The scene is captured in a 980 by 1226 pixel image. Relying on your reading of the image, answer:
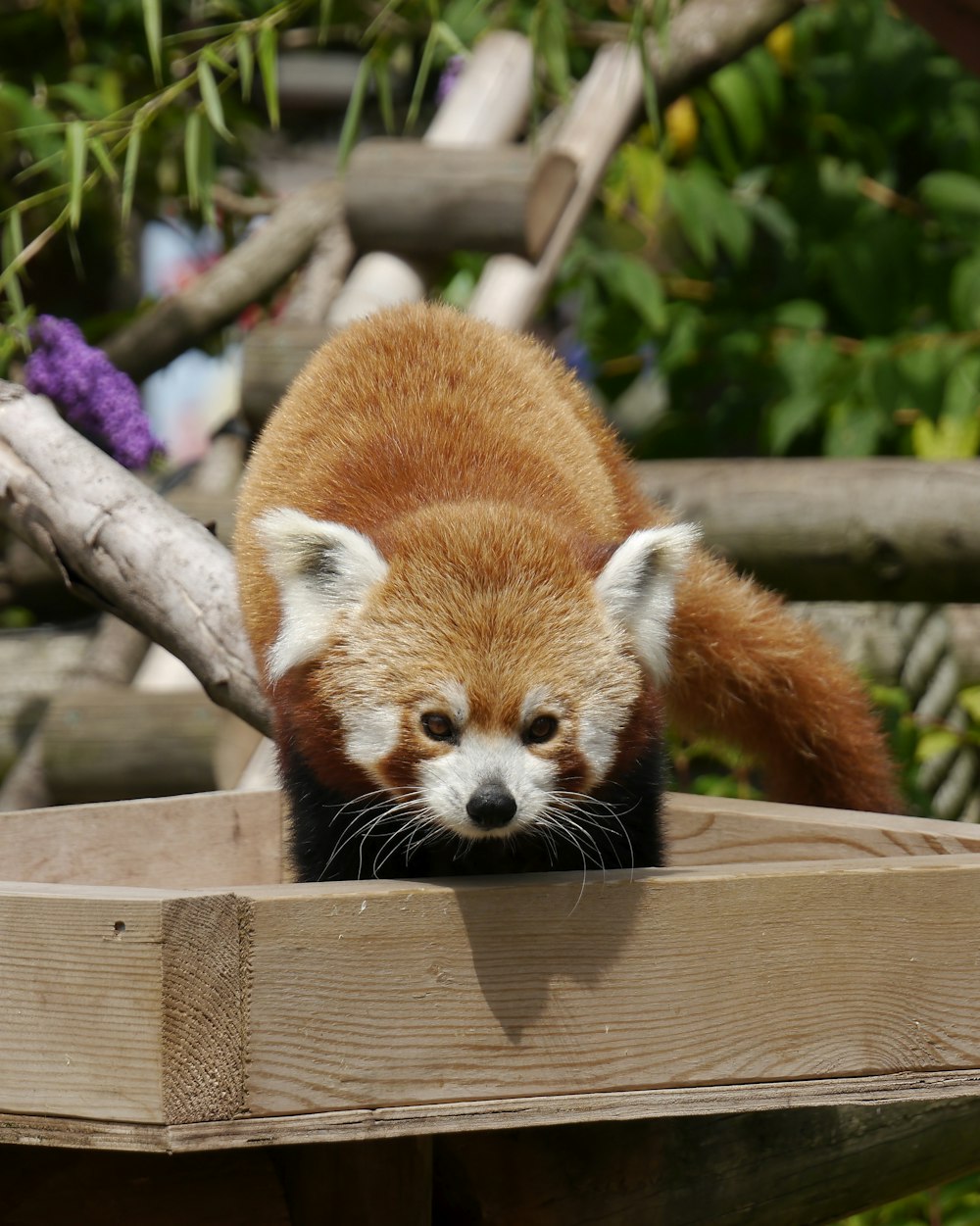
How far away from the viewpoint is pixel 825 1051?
→ 1.63 m

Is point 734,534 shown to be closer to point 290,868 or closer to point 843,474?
point 843,474

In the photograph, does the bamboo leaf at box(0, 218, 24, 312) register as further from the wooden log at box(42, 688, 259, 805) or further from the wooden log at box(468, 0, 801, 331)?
the wooden log at box(468, 0, 801, 331)

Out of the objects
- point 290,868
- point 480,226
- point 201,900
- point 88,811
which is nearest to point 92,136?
point 480,226

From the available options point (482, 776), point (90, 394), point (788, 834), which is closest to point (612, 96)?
point (90, 394)

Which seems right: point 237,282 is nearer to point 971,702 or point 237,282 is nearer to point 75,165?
point 75,165

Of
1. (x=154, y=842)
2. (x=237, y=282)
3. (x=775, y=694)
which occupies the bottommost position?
(x=237, y=282)

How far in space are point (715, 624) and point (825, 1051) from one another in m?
0.91

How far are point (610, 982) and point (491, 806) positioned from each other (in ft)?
0.74

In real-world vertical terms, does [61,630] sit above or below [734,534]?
below

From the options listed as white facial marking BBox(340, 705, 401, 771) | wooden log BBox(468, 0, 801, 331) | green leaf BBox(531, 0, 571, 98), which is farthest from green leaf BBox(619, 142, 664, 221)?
white facial marking BBox(340, 705, 401, 771)

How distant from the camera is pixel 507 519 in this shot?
5.77ft

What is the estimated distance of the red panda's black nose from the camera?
1632 millimetres

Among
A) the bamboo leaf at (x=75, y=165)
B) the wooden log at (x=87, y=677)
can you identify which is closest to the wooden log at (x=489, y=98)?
the wooden log at (x=87, y=677)

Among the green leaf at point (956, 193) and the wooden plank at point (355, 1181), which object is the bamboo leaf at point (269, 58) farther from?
the green leaf at point (956, 193)
